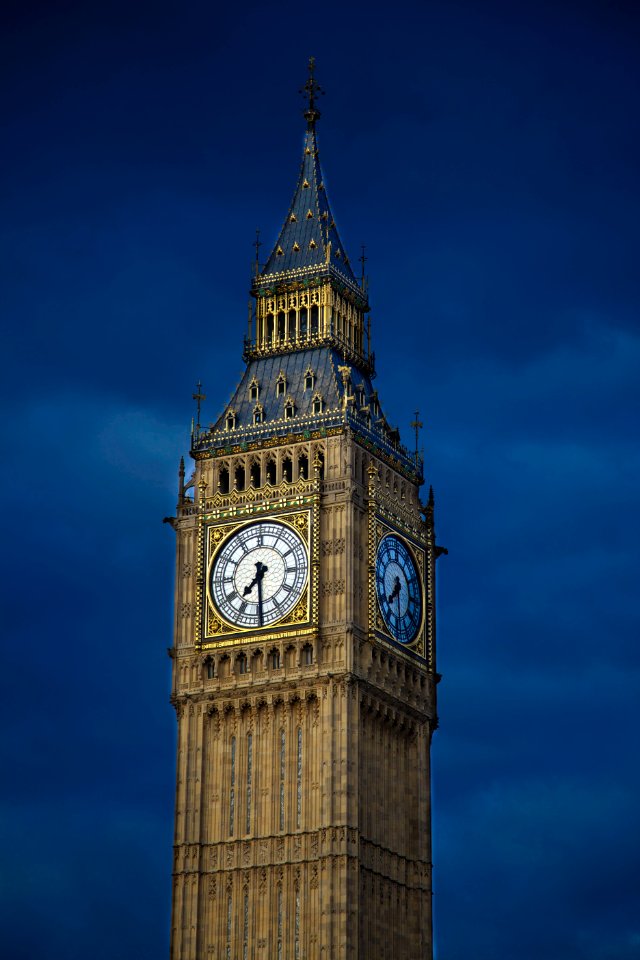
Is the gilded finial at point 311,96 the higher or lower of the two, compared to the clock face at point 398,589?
higher

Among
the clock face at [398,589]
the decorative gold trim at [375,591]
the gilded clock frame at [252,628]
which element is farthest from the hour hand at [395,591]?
the gilded clock frame at [252,628]

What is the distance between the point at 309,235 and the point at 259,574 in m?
16.6

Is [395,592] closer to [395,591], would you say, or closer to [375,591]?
[395,591]

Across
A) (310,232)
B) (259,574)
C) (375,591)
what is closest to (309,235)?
(310,232)

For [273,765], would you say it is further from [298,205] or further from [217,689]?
[298,205]

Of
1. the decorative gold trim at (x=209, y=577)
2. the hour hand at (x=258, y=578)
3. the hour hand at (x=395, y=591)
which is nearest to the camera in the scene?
the decorative gold trim at (x=209, y=577)

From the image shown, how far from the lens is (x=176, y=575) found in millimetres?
105000

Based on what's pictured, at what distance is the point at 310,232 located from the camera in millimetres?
111562

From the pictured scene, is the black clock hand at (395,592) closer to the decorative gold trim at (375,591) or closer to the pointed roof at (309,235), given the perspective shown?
the decorative gold trim at (375,591)

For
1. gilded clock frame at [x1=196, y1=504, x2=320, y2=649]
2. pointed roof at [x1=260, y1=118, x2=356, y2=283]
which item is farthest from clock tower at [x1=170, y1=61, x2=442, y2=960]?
pointed roof at [x1=260, y1=118, x2=356, y2=283]

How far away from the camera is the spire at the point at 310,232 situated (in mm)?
110375

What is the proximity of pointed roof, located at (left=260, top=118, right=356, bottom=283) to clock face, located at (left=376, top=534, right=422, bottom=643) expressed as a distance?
12.9 metres

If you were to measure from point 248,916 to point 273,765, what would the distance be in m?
5.85

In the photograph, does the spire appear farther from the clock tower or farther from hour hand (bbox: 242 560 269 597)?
hour hand (bbox: 242 560 269 597)
